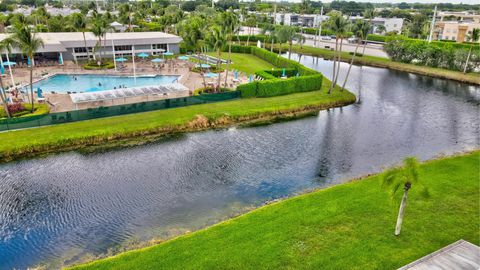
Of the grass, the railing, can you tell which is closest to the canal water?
the grass

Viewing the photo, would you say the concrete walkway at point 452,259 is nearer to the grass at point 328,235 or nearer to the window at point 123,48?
the grass at point 328,235

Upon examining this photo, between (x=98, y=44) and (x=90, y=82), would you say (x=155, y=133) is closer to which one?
(x=90, y=82)

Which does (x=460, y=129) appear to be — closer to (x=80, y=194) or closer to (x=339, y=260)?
(x=339, y=260)

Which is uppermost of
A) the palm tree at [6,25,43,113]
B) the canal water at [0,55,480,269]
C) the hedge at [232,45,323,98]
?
the palm tree at [6,25,43,113]

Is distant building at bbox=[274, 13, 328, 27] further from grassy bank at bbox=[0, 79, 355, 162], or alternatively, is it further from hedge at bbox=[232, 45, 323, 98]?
grassy bank at bbox=[0, 79, 355, 162]

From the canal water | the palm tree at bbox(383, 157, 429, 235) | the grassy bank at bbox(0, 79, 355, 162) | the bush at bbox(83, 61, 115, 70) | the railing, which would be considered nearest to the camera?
the palm tree at bbox(383, 157, 429, 235)

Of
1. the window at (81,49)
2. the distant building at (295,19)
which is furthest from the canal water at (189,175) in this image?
the distant building at (295,19)

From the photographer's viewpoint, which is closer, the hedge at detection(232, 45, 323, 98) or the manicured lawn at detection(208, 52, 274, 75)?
the hedge at detection(232, 45, 323, 98)
